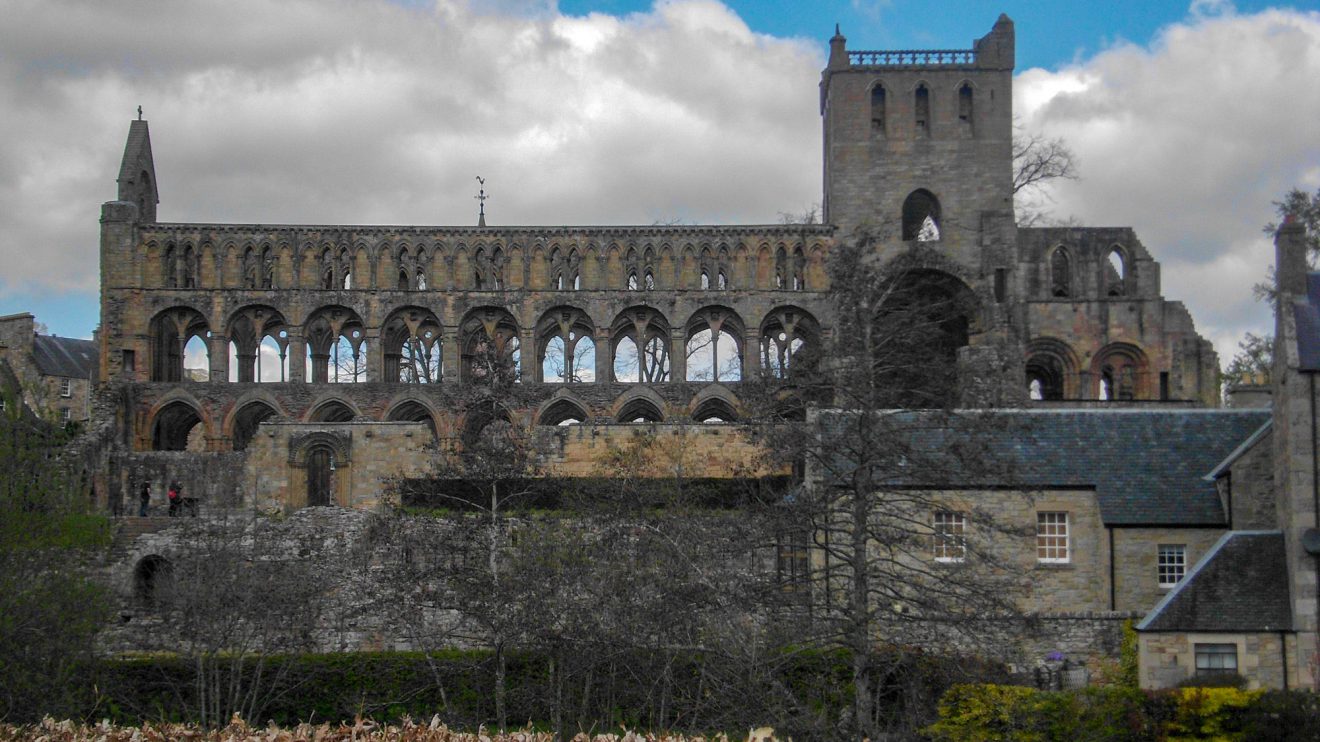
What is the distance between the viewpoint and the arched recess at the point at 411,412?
4422cm

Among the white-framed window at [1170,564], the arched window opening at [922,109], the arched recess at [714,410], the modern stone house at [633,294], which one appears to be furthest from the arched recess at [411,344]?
the white-framed window at [1170,564]

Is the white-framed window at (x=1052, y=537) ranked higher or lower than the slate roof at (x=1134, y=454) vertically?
lower

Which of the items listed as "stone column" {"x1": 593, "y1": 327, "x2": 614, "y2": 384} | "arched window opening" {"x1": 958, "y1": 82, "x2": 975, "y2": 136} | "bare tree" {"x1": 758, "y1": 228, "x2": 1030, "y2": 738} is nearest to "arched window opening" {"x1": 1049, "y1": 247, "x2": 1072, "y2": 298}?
"arched window opening" {"x1": 958, "y1": 82, "x2": 975, "y2": 136}

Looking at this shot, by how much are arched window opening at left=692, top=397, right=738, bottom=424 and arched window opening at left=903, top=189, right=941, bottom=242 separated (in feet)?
27.8

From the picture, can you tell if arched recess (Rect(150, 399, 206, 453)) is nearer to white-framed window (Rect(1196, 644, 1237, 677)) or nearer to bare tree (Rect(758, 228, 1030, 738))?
bare tree (Rect(758, 228, 1030, 738))

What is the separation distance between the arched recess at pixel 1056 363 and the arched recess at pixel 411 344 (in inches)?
777

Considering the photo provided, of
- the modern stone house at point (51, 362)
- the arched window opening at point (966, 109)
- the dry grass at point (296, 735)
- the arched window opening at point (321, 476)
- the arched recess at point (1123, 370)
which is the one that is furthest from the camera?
the modern stone house at point (51, 362)

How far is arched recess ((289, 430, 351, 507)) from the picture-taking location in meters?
37.2

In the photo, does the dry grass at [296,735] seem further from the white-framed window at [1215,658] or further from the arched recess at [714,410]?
the arched recess at [714,410]

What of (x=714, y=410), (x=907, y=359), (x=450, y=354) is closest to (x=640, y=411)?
Answer: (x=714, y=410)

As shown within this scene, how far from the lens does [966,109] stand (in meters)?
46.5

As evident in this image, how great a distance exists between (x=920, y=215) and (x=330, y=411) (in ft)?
71.5

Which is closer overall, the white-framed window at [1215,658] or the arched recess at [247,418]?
the white-framed window at [1215,658]

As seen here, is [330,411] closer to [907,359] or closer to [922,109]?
[922,109]
